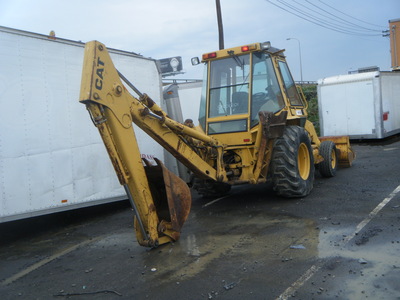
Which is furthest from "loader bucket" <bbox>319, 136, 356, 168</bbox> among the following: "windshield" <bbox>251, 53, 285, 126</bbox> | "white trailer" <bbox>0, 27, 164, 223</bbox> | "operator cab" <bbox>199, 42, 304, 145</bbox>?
"white trailer" <bbox>0, 27, 164, 223</bbox>

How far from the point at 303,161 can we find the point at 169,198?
12.2 ft

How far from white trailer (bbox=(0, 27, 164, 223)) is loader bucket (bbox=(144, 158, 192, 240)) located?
207 cm

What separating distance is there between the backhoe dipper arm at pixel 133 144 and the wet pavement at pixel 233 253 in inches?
17.6

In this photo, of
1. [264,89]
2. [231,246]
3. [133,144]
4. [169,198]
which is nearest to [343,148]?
[264,89]

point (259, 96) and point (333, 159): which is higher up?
point (259, 96)

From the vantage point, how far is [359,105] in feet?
50.4

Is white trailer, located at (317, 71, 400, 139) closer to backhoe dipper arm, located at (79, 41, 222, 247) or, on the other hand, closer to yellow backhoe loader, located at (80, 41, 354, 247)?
yellow backhoe loader, located at (80, 41, 354, 247)

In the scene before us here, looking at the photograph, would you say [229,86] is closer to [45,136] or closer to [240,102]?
[240,102]

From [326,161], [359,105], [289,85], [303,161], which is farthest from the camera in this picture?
[359,105]

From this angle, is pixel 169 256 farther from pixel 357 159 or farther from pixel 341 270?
pixel 357 159

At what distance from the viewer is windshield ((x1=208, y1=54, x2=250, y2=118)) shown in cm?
761

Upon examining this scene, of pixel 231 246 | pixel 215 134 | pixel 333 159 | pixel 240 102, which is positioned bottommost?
pixel 231 246

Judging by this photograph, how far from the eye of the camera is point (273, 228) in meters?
5.93

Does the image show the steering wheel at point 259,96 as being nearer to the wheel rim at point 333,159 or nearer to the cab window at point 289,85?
the cab window at point 289,85
